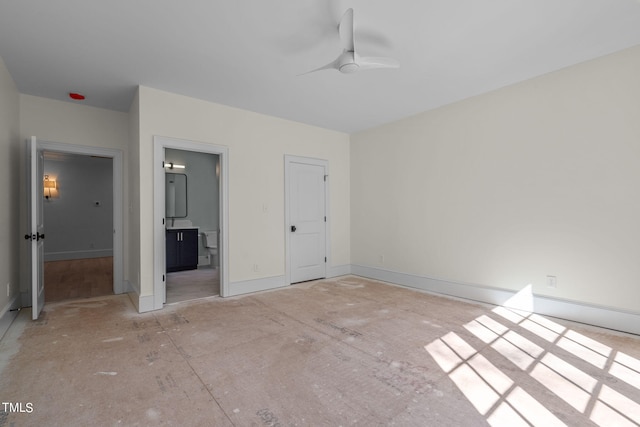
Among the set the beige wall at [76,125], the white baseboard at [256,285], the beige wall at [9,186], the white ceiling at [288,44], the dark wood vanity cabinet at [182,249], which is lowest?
the white baseboard at [256,285]

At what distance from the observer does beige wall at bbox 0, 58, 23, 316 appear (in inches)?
120

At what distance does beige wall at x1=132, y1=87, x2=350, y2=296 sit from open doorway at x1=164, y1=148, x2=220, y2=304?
4.95 ft

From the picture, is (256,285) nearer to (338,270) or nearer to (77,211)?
(338,270)

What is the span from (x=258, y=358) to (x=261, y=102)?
3264 mm

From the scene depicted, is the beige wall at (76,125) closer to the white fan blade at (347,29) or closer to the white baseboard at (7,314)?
the white baseboard at (7,314)

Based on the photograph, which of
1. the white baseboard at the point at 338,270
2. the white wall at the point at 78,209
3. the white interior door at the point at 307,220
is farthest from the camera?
the white wall at the point at 78,209

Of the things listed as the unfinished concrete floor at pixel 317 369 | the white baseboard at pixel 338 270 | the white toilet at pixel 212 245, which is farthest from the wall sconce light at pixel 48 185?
the white baseboard at pixel 338 270

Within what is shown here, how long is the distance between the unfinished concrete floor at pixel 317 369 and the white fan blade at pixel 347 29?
2.56 metres

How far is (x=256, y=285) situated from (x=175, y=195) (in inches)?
134

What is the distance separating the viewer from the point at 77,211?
25.8 ft

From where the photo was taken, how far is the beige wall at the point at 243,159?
12.0 feet

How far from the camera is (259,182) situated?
467cm

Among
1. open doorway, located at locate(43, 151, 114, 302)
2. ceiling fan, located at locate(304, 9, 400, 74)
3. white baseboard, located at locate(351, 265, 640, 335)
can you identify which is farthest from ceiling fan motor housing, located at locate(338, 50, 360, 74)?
open doorway, located at locate(43, 151, 114, 302)

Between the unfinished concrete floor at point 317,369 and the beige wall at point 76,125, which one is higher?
the beige wall at point 76,125
